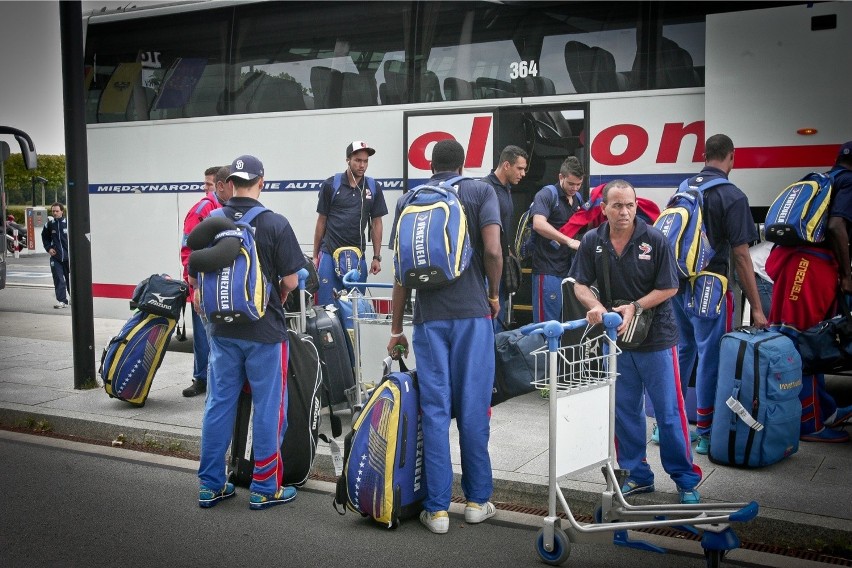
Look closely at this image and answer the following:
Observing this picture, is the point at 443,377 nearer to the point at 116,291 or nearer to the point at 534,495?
the point at 534,495

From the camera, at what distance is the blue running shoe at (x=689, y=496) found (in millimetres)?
5336

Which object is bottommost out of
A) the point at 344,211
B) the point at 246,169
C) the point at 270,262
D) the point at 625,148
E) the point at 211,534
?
the point at 211,534

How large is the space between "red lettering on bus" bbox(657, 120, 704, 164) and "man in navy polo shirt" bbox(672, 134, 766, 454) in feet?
6.22

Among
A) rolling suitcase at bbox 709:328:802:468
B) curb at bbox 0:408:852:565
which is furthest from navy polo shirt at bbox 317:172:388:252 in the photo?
rolling suitcase at bbox 709:328:802:468

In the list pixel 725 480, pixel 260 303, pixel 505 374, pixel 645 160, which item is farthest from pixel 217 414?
pixel 645 160

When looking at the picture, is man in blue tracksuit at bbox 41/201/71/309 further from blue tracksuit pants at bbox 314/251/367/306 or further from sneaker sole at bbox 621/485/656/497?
sneaker sole at bbox 621/485/656/497

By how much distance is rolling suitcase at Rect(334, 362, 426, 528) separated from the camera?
523 centimetres

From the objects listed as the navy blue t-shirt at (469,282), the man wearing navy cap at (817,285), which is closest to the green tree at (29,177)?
the man wearing navy cap at (817,285)

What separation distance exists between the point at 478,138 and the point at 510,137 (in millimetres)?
330

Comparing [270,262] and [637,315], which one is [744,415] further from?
[270,262]

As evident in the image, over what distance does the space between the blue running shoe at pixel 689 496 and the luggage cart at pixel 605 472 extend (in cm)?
35

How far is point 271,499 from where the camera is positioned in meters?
5.84

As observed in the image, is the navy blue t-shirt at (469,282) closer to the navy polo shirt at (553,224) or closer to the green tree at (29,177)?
the navy polo shirt at (553,224)

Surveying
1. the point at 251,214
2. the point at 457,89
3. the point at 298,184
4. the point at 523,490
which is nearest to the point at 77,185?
the point at 298,184
